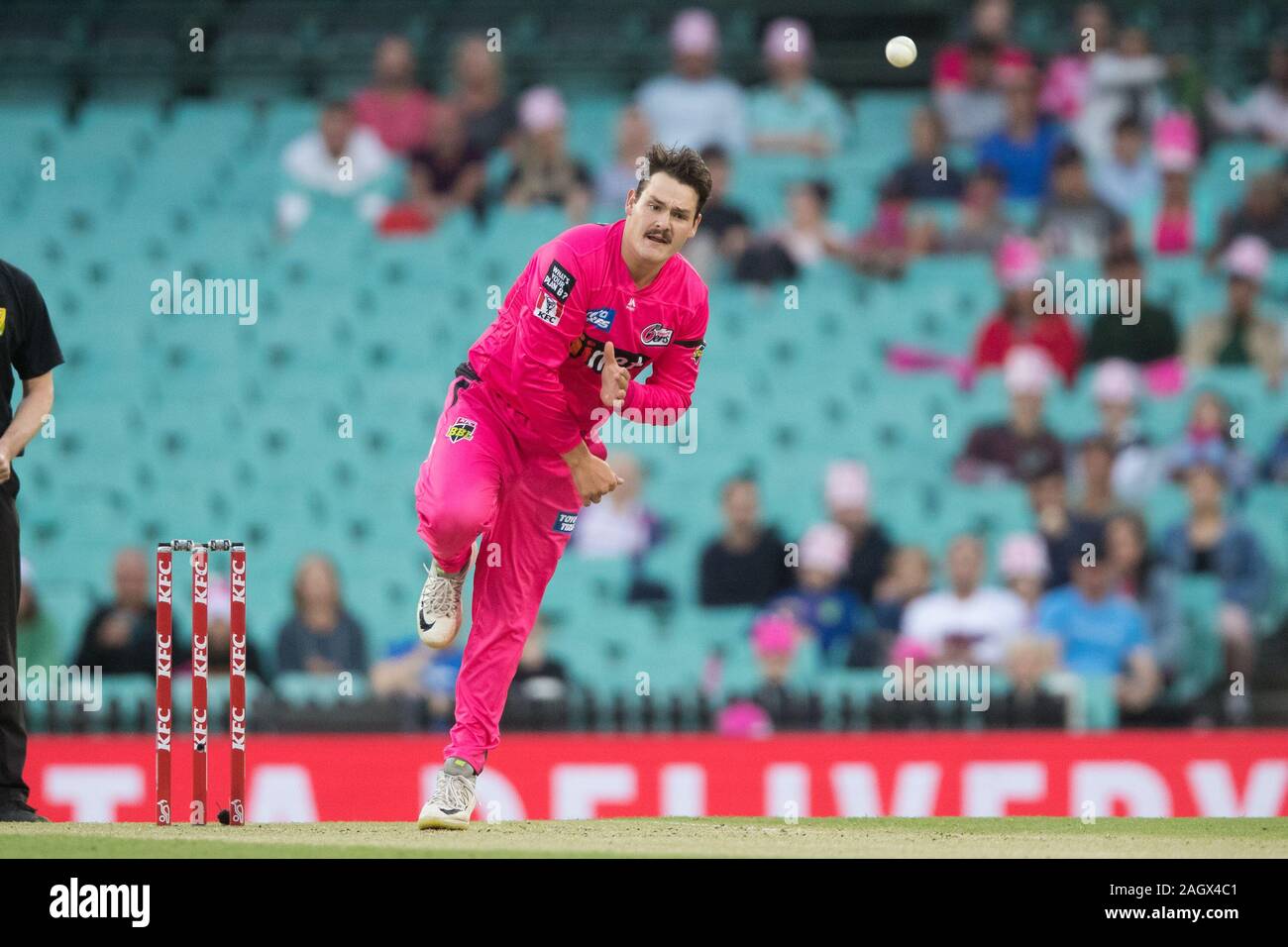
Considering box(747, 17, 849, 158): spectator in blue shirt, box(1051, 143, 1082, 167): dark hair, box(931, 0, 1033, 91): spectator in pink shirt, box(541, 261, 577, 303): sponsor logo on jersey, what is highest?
box(931, 0, 1033, 91): spectator in pink shirt

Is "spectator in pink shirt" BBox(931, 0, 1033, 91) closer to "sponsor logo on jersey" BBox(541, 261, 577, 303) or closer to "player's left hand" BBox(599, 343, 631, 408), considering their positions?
"player's left hand" BBox(599, 343, 631, 408)

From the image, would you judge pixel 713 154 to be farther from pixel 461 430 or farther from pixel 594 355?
pixel 461 430

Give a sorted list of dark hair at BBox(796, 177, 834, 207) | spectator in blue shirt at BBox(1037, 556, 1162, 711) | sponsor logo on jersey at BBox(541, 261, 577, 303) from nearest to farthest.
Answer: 1. sponsor logo on jersey at BBox(541, 261, 577, 303)
2. spectator in blue shirt at BBox(1037, 556, 1162, 711)
3. dark hair at BBox(796, 177, 834, 207)

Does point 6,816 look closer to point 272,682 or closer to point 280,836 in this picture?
point 280,836

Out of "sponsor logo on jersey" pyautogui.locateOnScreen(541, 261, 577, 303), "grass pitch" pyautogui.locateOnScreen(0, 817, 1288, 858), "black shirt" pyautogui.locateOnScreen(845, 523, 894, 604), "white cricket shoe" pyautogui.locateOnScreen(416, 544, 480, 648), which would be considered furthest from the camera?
"black shirt" pyautogui.locateOnScreen(845, 523, 894, 604)

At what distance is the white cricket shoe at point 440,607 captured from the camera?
24.0 feet

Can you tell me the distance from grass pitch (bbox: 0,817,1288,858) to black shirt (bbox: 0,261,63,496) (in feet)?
5.13

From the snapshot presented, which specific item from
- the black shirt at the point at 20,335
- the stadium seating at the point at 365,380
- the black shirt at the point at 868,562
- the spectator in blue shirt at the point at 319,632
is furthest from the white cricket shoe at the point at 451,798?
the black shirt at the point at 868,562

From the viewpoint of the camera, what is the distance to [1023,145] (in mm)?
14914

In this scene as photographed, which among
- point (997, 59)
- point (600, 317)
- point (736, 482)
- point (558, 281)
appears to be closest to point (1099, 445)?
point (736, 482)

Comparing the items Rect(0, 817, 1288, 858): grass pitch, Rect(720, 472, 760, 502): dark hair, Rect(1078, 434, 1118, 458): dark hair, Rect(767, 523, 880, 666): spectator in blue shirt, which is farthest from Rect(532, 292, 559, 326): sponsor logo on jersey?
Rect(1078, 434, 1118, 458): dark hair

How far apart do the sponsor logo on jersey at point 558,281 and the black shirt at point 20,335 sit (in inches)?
75.1

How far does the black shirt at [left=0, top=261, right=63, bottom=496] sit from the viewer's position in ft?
23.9

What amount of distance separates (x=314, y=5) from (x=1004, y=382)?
6.63 m
